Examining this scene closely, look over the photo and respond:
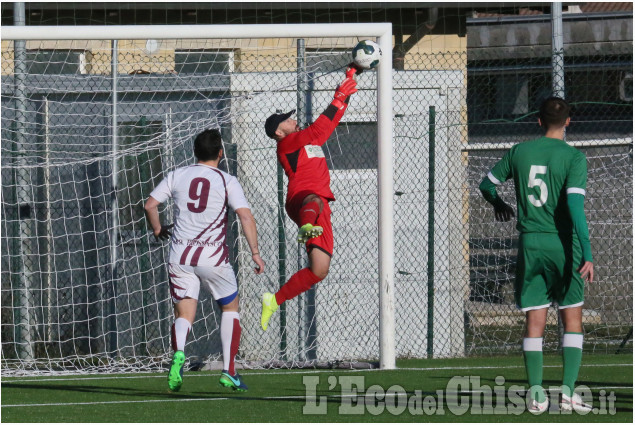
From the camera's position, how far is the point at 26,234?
1138 cm

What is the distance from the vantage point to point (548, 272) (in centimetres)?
630

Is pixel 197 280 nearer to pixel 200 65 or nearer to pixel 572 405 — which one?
pixel 572 405

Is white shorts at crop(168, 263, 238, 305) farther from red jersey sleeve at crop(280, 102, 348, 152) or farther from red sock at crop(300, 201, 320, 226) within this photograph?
red jersey sleeve at crop(280, 102, 348, 152)

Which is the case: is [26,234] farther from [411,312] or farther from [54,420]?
[54,420]

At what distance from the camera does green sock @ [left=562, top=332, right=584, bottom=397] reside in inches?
247

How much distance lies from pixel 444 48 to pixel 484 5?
80 centimetres

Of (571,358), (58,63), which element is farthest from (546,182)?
(58,63)

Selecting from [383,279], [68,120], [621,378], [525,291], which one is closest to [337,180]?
[383,279]

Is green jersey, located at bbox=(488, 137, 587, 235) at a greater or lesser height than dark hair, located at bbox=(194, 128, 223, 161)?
lesser

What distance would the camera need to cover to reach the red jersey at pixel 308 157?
26.8 ft

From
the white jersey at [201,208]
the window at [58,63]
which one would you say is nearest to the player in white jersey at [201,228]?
the white jersey at [201,208]

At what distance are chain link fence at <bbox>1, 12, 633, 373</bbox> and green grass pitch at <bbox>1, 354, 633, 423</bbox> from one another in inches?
43.1

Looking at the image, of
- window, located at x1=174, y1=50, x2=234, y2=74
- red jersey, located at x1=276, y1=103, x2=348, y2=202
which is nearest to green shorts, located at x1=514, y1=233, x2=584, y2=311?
red jersey, located at x1=276, y1=103, x2=348, y2=202

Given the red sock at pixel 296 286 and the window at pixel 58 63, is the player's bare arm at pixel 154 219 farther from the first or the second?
the window at pixel 58 63
